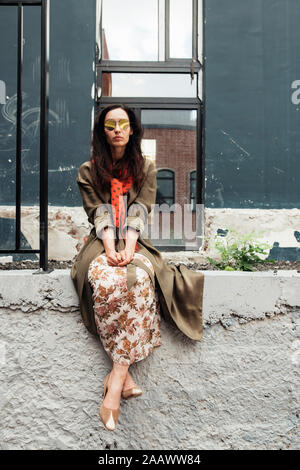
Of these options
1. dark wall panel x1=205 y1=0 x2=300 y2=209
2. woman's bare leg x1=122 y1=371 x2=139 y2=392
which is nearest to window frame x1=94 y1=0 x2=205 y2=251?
dark wall panel x1=205 y1=0 x2=300 y2=209

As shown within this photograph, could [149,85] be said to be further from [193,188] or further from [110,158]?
[110,158]

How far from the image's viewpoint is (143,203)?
2.05m

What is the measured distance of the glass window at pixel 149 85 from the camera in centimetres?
428

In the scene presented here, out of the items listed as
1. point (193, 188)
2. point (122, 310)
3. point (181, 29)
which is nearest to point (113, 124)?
point (122, 310)

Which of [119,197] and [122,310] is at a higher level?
[119,197]

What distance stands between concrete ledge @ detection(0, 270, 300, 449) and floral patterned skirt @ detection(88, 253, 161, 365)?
0.16 meters

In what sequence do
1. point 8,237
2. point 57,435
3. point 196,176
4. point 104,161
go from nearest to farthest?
point 57,435 → point 104,161 → point 8,237 → point 196,176

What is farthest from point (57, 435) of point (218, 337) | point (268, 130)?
point (268, 130)

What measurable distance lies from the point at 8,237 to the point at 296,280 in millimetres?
3053

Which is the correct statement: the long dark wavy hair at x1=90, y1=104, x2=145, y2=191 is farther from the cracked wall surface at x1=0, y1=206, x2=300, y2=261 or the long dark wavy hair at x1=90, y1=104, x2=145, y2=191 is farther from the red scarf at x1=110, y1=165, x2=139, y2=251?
the cracked wall surface at x1=0, y1=206, x2=300, y2=261

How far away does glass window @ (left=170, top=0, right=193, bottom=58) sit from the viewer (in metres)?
4.33

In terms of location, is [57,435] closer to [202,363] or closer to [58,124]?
[202,363]

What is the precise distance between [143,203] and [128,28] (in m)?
3.39

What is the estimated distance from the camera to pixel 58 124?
396 centimetres
